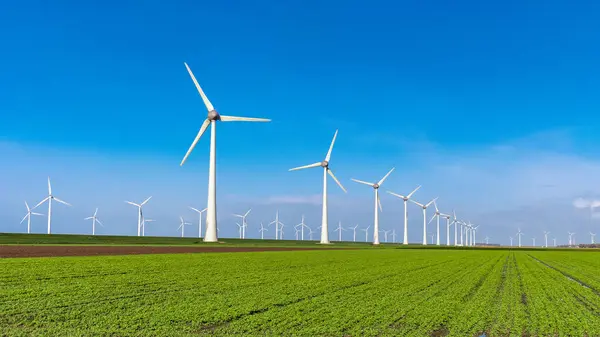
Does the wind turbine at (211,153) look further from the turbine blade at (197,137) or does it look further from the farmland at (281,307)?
the farmland at (281,307)

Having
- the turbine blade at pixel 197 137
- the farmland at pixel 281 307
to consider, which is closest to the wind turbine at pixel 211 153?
the turbine blade at pixel 197 137

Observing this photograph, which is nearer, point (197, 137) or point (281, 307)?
point (281, 307)

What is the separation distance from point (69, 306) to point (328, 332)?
9.16m

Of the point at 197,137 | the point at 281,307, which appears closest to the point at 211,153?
the point at 197,137

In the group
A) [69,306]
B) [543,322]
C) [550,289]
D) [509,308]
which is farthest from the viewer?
[550,289]

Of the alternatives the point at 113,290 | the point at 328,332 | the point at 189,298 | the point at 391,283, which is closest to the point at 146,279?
the point at 113,290

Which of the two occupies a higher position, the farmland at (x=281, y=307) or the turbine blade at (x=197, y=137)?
the turbine blade at (x=197, y=137)

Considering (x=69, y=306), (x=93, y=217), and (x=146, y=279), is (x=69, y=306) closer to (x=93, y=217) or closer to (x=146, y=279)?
(x=146, y=279)

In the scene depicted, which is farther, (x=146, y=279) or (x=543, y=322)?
(x=146, y=279)

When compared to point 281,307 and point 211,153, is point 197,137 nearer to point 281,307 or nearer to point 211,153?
point 211,153

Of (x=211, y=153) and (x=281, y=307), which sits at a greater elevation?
(x=211, y=153)

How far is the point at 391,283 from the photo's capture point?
27.9 metres

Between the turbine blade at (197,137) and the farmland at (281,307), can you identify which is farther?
the turbine blade at (197,137)

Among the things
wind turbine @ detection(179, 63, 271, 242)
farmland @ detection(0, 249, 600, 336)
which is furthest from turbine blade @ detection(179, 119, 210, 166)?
farmland @ detection(0, 249, 600, 336)
